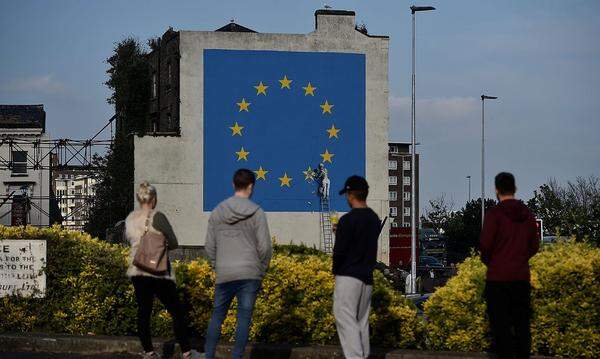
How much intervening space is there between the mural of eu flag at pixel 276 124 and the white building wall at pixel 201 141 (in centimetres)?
41

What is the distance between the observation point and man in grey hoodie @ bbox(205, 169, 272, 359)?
8.43m

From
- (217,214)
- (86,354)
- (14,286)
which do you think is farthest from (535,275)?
(14,286)

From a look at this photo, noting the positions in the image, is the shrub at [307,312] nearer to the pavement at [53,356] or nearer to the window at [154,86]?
the pavement at [53,356]

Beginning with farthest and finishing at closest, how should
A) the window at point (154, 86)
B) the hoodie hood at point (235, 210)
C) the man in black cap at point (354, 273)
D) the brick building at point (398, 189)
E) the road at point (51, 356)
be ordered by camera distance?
the brick building at point (398, 189) < the window at point (154, 86) < the road at point (51, 356) < the hoodie hood at point (235, 210) < the man in black cap at point (354, 273)

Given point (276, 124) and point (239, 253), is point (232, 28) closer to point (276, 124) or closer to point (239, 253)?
point (276, 124)

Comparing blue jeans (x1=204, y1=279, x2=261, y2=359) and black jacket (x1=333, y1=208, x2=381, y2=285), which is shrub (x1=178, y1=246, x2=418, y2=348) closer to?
blue jeans (x1=204, y1=279, x2=261, y2=359)

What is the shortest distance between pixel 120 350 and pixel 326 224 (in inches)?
1383

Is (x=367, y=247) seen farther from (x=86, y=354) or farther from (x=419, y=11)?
(x=419, y=11)

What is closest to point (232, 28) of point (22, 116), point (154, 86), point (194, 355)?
point (154, 86)

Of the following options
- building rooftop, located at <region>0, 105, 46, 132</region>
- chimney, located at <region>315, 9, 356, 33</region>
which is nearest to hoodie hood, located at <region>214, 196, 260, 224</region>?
chimney, located at <region>315, 9, 356, 33</region>

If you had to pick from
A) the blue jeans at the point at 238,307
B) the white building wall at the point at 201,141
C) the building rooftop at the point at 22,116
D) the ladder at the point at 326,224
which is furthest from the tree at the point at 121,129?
the blue jeans at the point at 238,307

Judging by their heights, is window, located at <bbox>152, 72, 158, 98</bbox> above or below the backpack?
above

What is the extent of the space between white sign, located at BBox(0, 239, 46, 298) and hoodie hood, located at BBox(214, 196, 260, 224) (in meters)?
3.91

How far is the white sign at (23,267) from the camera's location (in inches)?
457
